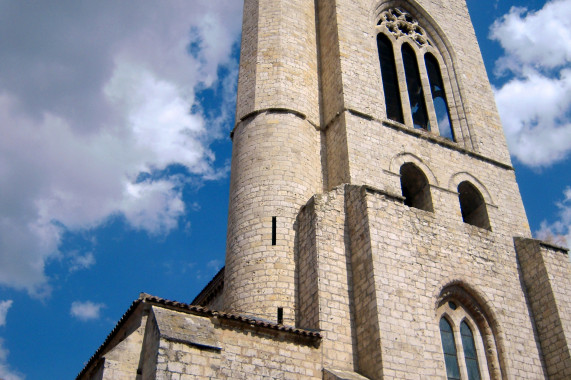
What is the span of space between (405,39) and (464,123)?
3.45 m

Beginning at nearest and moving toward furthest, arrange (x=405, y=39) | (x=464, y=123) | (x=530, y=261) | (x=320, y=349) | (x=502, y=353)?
(x=320, y=349)
(x=502, y=353)
(x=530, y=261)
(x=464, y=123)
(x=405, y=39)

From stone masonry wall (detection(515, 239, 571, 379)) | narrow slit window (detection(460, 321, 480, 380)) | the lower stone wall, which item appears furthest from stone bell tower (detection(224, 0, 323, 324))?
stone masonry wall (detection(515, 239, 571, 379))

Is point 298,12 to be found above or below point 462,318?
above

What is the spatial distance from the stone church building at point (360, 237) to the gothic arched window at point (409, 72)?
0.07 metres

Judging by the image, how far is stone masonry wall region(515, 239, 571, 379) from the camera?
1281 centimetres

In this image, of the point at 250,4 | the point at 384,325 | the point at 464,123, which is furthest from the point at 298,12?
the point at 384,325

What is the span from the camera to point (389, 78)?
17984 millimetres

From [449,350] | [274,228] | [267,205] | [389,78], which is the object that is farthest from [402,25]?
[449,350]

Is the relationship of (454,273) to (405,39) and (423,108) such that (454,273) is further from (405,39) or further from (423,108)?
(405,39)

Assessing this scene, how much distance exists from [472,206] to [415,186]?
183 cm

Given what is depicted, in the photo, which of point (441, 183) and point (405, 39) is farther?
point (405, 39)

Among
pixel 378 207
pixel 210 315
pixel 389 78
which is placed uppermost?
pixel 389 78

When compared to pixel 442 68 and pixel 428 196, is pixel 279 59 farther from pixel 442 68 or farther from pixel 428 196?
pixel 442 68

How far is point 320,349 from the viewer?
428 inches
